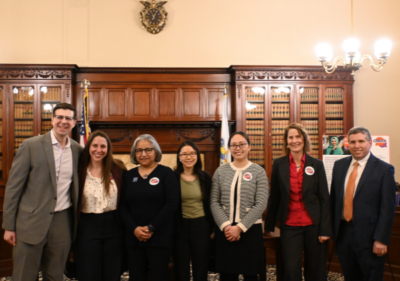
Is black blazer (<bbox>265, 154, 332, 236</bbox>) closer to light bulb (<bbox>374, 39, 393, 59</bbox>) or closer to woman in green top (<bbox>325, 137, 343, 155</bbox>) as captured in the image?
light bulb (<bbox>374, 39, 393, 59</bbox>)

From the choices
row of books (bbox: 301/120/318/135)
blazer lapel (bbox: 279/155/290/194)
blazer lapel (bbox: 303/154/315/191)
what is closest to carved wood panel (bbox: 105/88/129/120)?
row of books (bbox: 301/120/318/135)

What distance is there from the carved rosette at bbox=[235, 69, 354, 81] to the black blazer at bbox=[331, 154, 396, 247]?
3.84 meters

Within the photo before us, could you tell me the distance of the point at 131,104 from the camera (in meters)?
6.25

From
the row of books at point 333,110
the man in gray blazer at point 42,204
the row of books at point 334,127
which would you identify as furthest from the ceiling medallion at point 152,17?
the man in gray blazer at point 42,204

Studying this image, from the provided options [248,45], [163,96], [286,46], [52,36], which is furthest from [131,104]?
[286,46]

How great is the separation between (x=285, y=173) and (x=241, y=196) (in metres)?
0.44

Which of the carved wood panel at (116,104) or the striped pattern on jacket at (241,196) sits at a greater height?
the carved wood panel at (116,104)

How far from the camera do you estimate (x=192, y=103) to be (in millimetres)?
6348

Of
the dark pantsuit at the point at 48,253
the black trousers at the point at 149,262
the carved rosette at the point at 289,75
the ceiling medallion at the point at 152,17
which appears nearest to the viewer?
the dark pantsuit at the point at 48,253

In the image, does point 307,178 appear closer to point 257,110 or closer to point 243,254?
point 243,254

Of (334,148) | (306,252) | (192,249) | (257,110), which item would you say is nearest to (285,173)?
(306,252)

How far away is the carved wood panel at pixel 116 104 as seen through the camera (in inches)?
245

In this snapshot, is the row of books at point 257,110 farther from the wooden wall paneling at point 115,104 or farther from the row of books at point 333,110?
the wooden wall paneling at point 115,104

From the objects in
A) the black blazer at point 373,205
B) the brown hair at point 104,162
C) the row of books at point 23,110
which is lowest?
the black blazer at point 373,205
